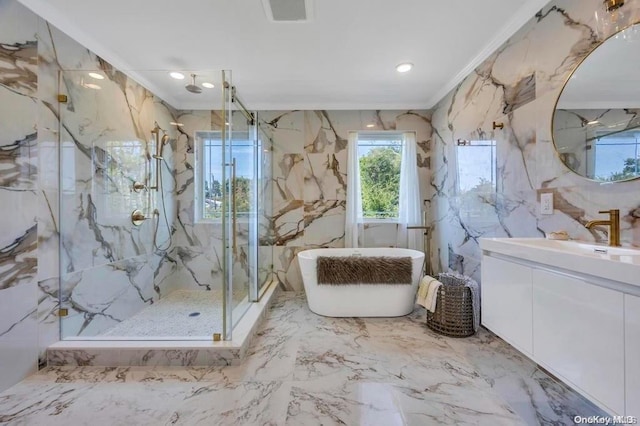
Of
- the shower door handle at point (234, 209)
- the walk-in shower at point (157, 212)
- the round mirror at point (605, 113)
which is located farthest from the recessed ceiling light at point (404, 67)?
the shower door handle at point (234, 209)

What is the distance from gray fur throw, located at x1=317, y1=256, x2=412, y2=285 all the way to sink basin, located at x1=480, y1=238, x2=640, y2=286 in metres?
1.09

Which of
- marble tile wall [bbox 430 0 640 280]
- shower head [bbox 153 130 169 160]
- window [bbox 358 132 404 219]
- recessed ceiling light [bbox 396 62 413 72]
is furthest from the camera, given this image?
window [bbox 358 132 404 219]

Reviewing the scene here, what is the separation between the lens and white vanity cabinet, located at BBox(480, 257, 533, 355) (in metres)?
1.22

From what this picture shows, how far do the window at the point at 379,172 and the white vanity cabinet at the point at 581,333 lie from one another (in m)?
2.31

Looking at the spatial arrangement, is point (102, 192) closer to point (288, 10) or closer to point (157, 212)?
point (157, 212)

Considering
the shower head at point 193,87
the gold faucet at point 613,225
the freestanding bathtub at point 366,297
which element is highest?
the shower head at point 193,87

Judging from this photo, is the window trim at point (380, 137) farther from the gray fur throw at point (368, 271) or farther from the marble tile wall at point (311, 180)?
the gray fur throw at point (368, 271)

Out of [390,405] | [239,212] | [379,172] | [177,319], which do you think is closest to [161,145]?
[239,212]

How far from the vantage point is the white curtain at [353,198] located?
332 centimetres

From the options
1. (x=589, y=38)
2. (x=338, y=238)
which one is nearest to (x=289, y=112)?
(x=338, y=238)

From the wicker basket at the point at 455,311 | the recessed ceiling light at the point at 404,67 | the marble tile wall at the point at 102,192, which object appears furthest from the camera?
the recessed ceiling light at the point at 404,67

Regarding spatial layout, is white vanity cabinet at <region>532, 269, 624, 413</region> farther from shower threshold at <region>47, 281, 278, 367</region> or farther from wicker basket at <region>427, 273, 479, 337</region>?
shower threshold at <region>47, 281, 278, 367</region>

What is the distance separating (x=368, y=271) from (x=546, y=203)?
4.61 ft

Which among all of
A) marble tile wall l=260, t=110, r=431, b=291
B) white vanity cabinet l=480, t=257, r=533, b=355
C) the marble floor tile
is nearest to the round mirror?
white vanity cabinet l=480, t=257, r=533, b=355
